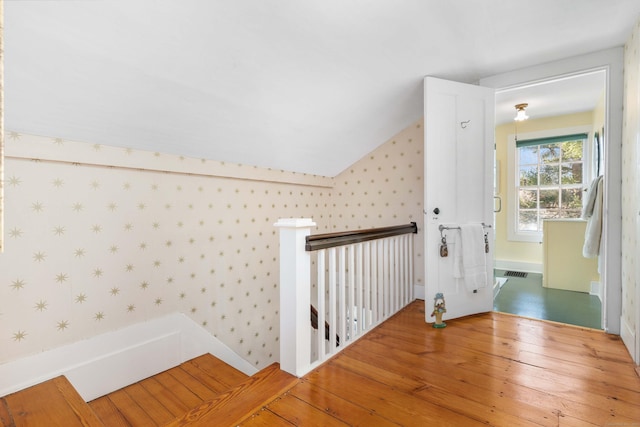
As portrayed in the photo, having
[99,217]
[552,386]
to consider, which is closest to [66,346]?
[99,217]

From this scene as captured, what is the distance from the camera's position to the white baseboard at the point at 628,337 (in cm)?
186

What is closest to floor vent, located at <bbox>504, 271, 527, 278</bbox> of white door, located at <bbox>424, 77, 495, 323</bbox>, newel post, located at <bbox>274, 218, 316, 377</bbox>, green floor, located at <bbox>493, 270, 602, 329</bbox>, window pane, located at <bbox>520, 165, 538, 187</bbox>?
green floor, located at <bbox>493, 270, 602, 329</bbox>

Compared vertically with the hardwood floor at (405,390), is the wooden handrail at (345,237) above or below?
above

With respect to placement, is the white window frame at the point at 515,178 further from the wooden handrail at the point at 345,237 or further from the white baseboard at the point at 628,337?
the wooden handrail at the point at 345,237

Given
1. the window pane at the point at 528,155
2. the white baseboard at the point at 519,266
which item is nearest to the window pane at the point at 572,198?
the window pane at the point at 528,155

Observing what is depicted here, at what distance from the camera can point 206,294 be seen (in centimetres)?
245

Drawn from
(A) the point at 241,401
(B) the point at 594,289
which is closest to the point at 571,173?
(B) the point at 594,289

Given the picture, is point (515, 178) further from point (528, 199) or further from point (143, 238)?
point (143, 238)

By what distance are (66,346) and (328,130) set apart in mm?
2346

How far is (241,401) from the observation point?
1522mm

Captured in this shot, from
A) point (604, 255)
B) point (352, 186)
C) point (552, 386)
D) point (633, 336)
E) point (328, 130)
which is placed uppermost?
point (328, 130)

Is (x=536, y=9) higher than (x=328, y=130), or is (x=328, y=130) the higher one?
(x=536, y=9)

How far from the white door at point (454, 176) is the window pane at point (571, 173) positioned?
2.59 m

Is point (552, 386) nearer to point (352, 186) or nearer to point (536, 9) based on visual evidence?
point (536, 9)
